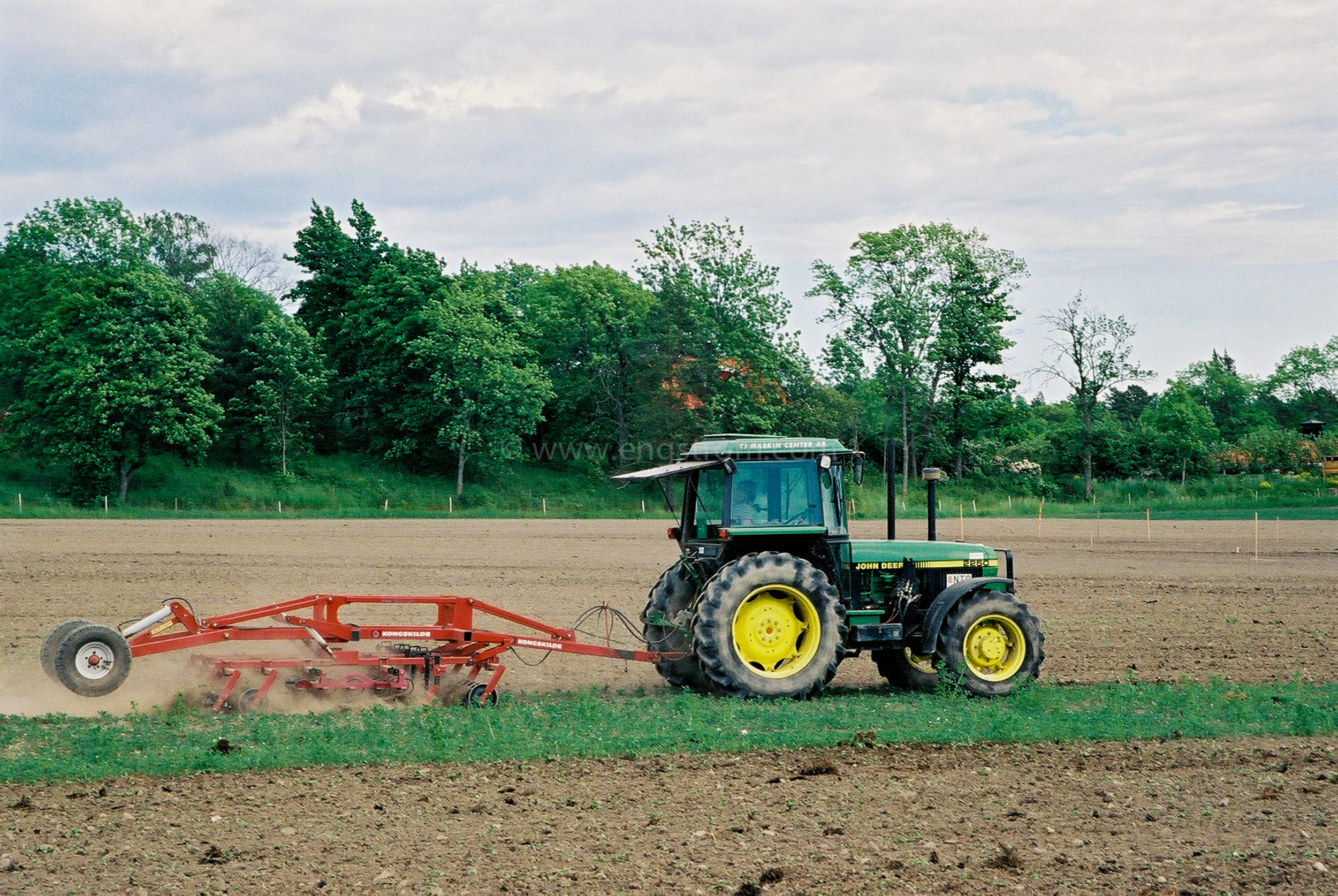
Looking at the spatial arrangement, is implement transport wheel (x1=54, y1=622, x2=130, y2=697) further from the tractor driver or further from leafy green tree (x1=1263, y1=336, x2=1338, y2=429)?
leafy green tree (x1=1263, y1=336, x2=1338, y2=429)

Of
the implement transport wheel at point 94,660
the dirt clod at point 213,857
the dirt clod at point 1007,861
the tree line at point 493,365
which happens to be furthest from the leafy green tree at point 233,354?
the dirt clod at point 1007,861

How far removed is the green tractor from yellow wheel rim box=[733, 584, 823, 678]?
1cm

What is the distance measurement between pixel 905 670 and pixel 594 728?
163 inches

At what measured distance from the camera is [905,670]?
1212 cm

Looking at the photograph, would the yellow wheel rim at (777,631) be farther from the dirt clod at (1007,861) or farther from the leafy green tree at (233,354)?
the leafy green tree at (233,354)

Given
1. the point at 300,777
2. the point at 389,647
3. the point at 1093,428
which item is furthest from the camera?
the point at 1093,428

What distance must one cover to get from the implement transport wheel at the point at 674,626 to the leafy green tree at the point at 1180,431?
178 feet

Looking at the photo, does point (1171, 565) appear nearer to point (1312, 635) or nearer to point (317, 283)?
point (1312, 635)

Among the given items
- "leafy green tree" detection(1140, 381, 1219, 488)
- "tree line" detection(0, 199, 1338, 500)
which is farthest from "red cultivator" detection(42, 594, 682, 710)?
"leafy green tree" detection(1140, 381, 1219, 488)

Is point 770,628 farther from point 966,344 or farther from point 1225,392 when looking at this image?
point 1225,392

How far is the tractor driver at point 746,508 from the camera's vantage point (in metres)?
11.0

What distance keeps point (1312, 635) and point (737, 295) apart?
4632cm

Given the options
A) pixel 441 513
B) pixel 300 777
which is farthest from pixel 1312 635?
pixel 441 513

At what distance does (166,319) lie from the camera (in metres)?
52.1
